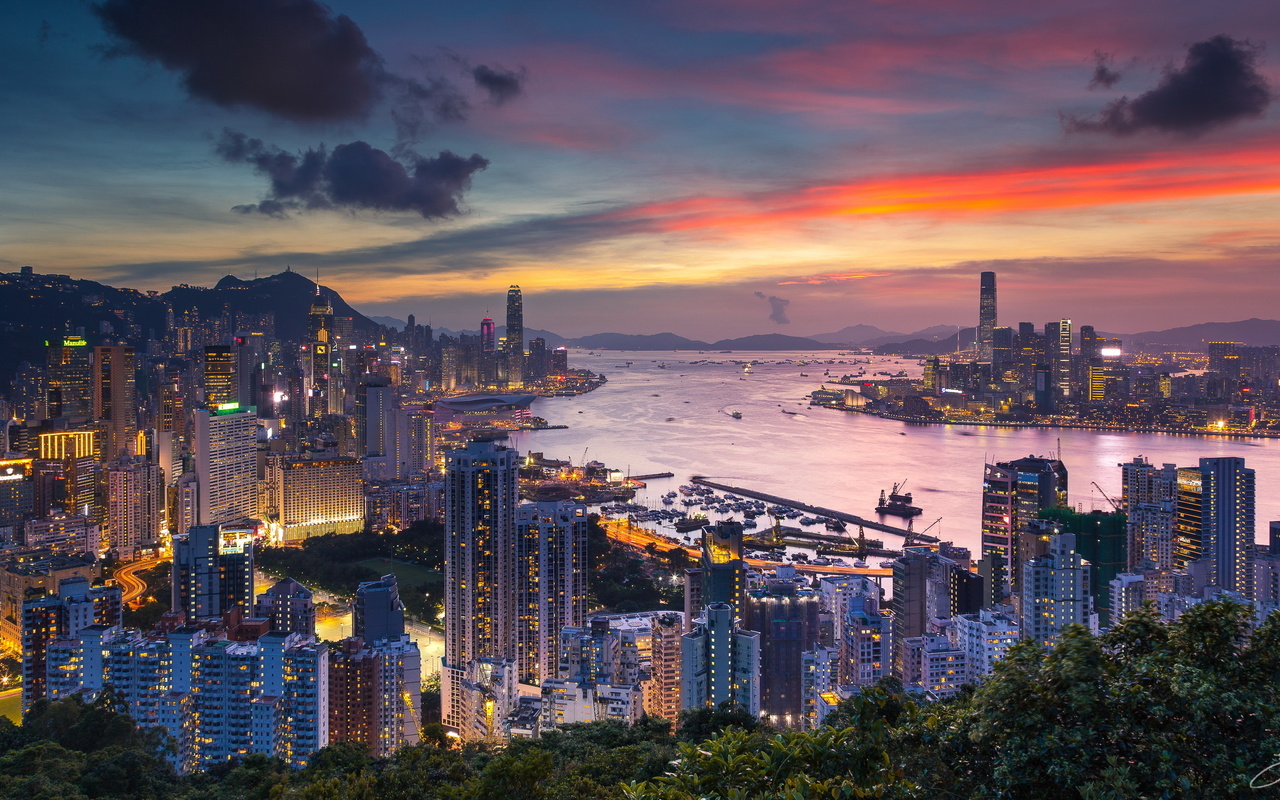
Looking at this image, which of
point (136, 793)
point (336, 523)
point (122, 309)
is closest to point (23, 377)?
point (122, 309)

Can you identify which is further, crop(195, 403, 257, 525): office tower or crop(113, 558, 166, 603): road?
crop(195, 403, 257, 525): office tower

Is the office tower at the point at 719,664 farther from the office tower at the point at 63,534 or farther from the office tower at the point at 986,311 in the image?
the office tower at the point at 986,311

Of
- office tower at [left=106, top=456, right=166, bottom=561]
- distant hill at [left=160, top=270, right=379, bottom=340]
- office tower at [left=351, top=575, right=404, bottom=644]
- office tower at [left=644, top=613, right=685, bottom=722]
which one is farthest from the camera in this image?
distant hill at [left=160, top=270, right=379, bottom=340]

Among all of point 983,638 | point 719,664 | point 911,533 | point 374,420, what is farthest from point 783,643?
point 374,420

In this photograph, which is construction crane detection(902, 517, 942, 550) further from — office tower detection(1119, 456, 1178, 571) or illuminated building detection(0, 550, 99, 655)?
illuminated building detection(0, 550, 99, 655)


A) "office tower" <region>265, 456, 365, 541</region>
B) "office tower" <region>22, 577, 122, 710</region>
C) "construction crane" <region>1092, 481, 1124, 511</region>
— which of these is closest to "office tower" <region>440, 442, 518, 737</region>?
"office tower" <region>22, 577, 122, 710</region>

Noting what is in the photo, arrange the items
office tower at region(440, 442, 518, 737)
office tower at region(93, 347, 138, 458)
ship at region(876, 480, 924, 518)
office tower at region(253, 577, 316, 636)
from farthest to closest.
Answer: office tower at region(93, 347, 138, 458), ship at region(876, 480, 924, 518), office tower at region(440, 442, 518, 737), office tower at region(253, 577, 316, 636)

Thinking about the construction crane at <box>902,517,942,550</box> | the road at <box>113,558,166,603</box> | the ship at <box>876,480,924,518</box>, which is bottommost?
the road at <box>113,558,166,603</box>
